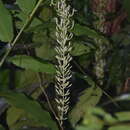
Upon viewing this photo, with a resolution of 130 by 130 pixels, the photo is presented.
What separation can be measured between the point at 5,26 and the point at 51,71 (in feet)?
0.45

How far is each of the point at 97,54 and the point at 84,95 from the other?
294mm

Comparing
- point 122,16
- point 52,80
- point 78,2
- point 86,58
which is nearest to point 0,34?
point 52,80

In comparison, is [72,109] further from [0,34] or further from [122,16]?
[122,16]

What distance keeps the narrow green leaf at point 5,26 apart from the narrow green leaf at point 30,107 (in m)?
0.11

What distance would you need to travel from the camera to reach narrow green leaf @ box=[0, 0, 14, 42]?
768mm

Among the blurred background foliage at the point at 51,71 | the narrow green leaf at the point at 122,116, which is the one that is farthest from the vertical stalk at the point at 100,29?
the narrow green leaf at the point at 122,116

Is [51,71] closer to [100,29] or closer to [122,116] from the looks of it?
[122,116]

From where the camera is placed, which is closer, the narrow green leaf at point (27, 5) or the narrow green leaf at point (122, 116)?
the narrow green leaf at point (122, 116)

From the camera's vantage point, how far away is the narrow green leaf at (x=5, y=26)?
0.77 metres

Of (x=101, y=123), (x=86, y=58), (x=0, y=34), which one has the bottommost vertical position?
(x=86, y=58)

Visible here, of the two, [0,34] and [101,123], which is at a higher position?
[101,123]

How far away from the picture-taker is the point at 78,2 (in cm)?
172

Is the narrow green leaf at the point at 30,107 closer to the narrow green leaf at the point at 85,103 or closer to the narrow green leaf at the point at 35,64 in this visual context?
the narrow green leaf at the point at 35,64

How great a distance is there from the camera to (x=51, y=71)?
749mm
